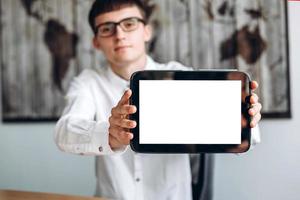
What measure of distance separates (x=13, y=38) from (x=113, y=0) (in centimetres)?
50

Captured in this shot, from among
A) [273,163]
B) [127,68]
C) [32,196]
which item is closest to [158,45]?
[127,68]

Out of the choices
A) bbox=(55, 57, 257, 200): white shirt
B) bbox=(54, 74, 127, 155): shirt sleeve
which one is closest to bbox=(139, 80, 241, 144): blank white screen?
bbox=(54, 74, 127, 155): shirt sleeve

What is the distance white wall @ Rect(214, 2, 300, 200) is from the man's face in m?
0.43

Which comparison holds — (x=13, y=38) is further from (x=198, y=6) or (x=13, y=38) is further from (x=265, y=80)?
(x=265, y=80)

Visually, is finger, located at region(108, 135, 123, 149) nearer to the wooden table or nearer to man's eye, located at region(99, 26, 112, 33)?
the wooden table

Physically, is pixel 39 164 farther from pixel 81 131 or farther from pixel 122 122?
pixel 122 122

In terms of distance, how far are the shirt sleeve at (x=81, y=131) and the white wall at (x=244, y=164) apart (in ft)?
1.40

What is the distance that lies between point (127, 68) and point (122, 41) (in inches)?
2.4

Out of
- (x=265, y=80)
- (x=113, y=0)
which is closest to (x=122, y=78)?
(x=113, y=0)

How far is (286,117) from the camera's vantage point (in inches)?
40.7

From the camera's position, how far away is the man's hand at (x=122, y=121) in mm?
523

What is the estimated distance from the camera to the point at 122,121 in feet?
1.75

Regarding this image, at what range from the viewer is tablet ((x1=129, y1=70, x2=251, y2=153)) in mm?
531

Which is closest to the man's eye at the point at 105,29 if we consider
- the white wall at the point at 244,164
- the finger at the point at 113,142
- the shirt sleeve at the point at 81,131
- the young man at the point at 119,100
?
the young man at the point at 119,100
